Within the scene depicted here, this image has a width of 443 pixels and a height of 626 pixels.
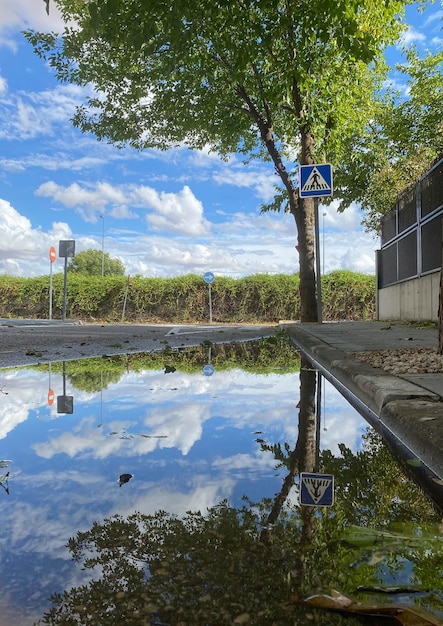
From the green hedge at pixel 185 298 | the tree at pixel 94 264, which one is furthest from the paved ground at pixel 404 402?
the tree at pixel 94 264

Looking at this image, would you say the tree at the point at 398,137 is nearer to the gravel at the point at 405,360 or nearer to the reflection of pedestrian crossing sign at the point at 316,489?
the gravel at the point at 405,360

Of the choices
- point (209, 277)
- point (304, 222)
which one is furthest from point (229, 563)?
point (209, 277)

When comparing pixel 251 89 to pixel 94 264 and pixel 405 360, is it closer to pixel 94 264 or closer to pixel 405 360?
pixel 405 360

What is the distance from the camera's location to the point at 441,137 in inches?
771

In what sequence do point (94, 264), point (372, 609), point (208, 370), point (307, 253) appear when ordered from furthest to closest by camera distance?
point (94, 264), point (307, 253), point (208, 370), point (372, 609)

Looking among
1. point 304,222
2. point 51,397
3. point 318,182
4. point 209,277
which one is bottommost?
point 51,397

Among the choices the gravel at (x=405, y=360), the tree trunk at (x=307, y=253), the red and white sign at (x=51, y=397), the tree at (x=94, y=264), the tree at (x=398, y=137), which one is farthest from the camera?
the tree at (x=94, y=264)

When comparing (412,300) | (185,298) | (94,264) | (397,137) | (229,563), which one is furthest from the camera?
(94,264)

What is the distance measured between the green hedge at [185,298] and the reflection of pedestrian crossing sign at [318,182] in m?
16.4

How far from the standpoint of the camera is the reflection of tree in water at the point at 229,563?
3.85 ft

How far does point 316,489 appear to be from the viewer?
2023mm

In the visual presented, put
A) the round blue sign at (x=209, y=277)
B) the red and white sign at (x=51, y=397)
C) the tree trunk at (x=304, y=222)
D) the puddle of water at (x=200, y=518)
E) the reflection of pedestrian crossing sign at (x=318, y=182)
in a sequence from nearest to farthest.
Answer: the puddle of water at (x=200, y=518) < the red and white sign at (x=51, y=397) < the reflection of pedestrian crossing sign at (x=318, y=182) < the tree trunk at (x=304, y=222) < the round blue sign at (x=209, y=277)

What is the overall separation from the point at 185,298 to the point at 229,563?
94.5ft

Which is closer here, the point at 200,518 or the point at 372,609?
the point at 372,609
